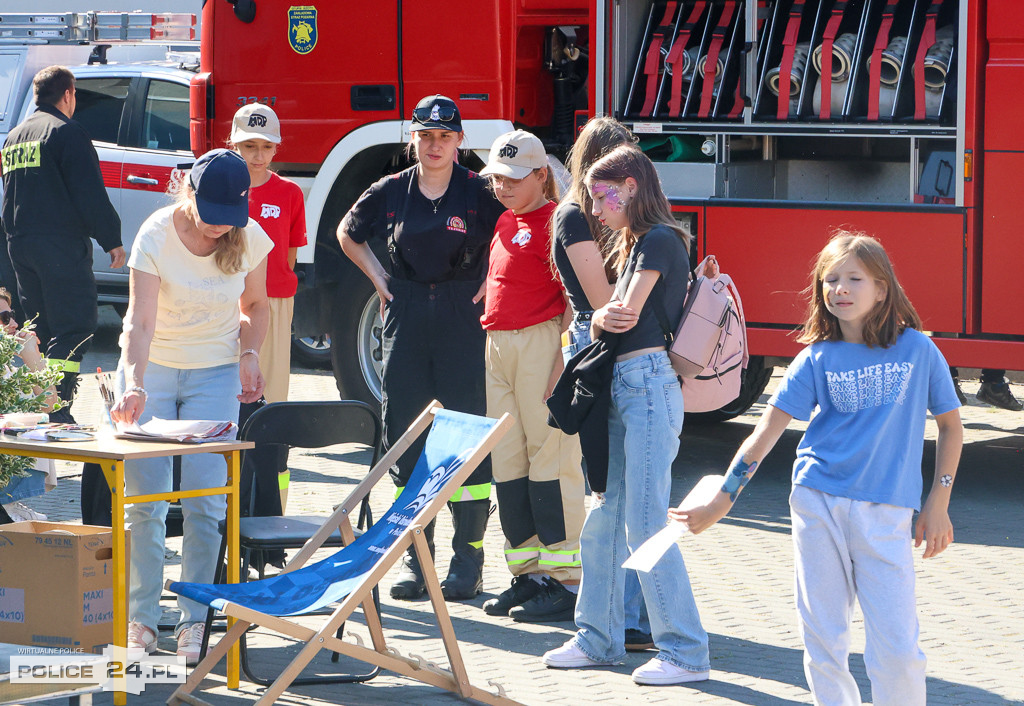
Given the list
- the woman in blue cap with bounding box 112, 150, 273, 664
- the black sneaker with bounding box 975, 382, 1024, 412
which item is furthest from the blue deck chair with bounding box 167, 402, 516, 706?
the black sneaker with bounding box 975, 382, 1024, 412

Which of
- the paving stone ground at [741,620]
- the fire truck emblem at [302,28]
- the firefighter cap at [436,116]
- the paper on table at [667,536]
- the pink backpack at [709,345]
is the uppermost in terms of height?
the fire truck emblem at [302,28]

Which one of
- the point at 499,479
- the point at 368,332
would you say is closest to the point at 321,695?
the point at 499,479

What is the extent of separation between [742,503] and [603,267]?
2.81m

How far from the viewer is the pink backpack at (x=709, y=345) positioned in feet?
15.1

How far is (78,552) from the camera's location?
4.20 meters

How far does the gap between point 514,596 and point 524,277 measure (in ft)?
3.99

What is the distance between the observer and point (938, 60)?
7.01m

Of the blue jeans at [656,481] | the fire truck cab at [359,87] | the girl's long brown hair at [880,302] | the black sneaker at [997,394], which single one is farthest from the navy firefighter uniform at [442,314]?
the black sneaker at [997,394]

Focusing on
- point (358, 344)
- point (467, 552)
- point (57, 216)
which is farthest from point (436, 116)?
point (57, 216)

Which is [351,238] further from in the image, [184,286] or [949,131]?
[949,131]

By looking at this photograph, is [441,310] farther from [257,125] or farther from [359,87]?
[359,87]

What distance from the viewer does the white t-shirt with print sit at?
187 inches

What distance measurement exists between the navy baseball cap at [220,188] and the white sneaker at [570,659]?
178 cm

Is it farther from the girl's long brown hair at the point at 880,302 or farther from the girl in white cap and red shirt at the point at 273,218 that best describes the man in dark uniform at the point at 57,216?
the girl's long brown hair at the point at 880,302
